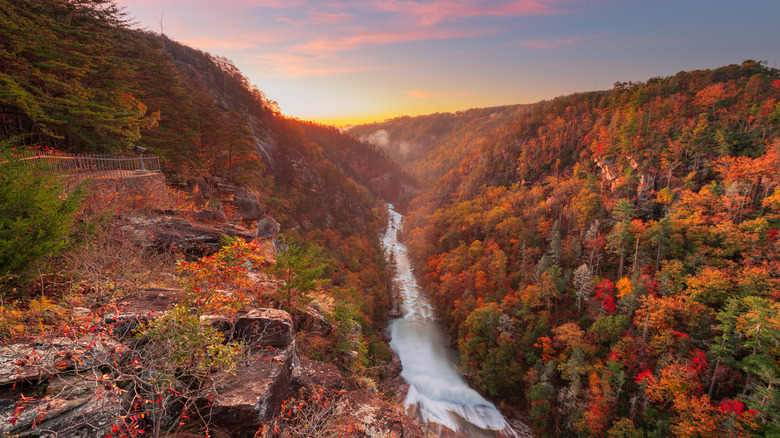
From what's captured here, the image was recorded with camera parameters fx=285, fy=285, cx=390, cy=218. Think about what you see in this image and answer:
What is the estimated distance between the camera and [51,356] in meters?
4.41

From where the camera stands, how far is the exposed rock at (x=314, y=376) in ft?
25.5

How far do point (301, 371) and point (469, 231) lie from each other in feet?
249

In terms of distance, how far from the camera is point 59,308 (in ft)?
17.6

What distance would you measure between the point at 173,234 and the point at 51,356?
767 centimetres

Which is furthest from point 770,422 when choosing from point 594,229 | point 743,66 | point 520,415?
point 743,66

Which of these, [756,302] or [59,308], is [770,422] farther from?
[59,308]

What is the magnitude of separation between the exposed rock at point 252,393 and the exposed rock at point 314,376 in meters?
0.54

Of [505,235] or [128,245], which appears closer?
[128,245]

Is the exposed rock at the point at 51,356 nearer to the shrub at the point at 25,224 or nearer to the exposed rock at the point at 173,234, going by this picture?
the shrub at the point at 25,224

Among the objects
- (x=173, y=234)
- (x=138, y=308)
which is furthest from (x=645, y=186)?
(x=138, y=308)

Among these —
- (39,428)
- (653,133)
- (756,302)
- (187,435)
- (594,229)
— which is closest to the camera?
(39,428)

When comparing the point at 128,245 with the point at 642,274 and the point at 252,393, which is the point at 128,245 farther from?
the point at 642,274

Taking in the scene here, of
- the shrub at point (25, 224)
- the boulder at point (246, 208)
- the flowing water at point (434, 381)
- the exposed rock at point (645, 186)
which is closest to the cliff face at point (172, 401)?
the shrub at point (25, 224)

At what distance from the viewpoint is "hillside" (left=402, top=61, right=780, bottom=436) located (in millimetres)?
27312
